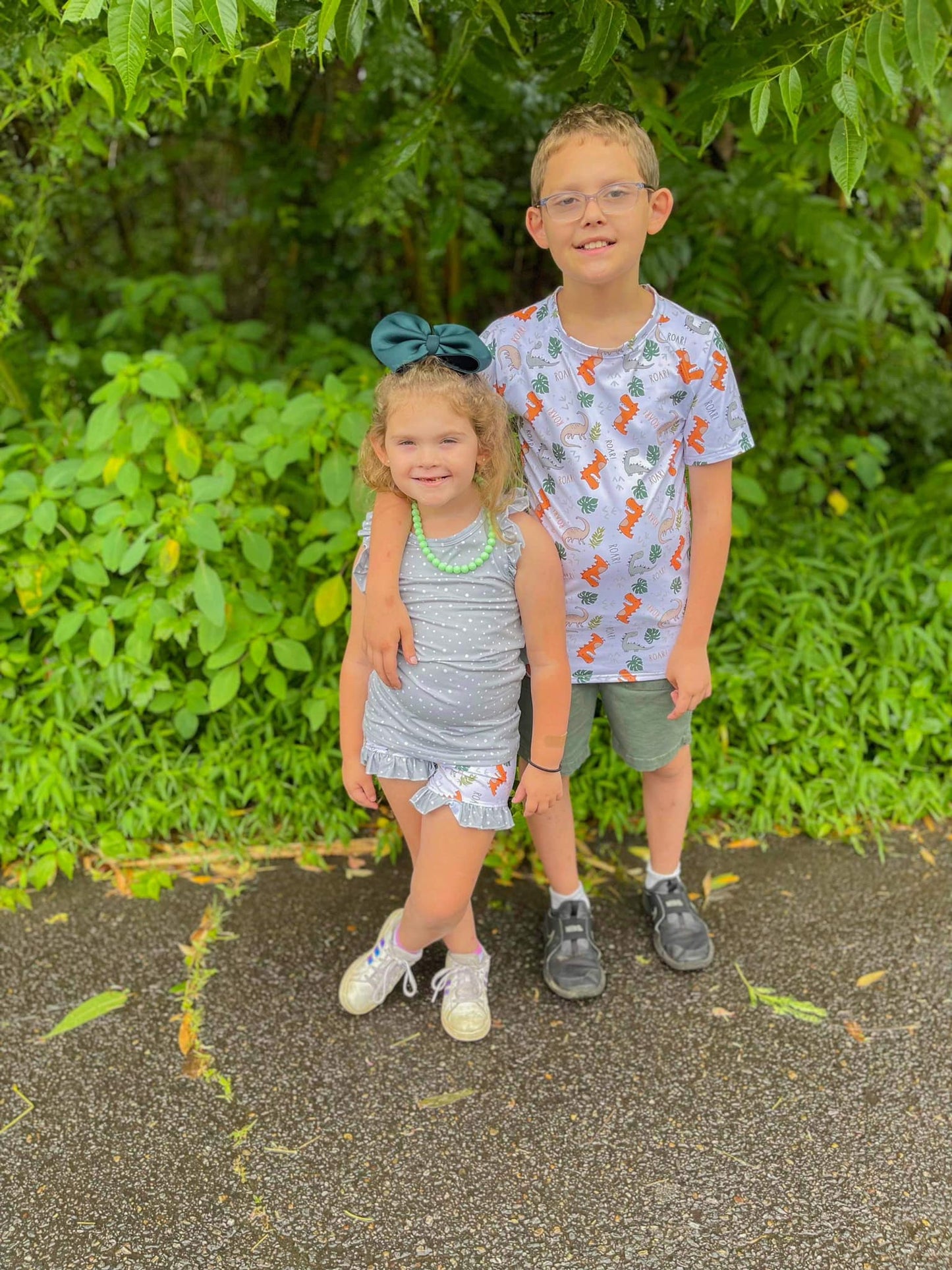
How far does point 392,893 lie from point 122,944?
690 millimetres

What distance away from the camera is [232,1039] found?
7.89 feet

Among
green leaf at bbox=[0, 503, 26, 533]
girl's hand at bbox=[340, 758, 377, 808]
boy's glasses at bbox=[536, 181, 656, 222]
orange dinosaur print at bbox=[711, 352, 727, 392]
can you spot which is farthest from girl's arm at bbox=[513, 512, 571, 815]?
green leaf at bbox=[0, 503, 26, 533]

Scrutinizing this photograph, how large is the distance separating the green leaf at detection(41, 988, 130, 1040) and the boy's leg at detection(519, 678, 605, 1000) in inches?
39.0

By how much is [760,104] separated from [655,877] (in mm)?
1749

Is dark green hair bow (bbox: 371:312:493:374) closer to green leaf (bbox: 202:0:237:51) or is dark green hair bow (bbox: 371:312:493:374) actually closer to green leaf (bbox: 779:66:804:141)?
green leaf (bbox: 202:0:237:51)

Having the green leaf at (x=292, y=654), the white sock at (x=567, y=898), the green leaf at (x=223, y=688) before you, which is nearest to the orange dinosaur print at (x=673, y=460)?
the white sock at (x=567, y=898)

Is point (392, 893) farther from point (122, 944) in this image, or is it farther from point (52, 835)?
point (52, 835)

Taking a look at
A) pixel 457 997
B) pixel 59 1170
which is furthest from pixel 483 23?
pixel 59 1170

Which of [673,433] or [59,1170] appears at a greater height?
[673,433]

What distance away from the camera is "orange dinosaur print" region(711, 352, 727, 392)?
6.95ft

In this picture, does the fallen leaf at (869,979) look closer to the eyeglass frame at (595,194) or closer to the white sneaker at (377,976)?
the white sneaker at (377,976)

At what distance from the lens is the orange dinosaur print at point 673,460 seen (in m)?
2.19

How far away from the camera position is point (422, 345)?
200cm

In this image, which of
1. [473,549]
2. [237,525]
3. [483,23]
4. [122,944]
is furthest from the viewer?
[237,525]
